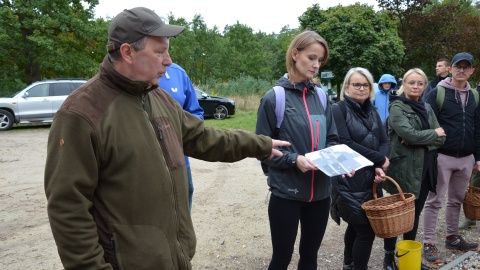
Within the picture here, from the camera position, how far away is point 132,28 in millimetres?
1804

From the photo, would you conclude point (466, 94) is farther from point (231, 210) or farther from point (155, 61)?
point (155, 61)

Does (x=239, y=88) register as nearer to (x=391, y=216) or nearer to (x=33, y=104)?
(x=33, y=104)

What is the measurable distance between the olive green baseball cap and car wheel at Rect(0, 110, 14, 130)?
50.1ft

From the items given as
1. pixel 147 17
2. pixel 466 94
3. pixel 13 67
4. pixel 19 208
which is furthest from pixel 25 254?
pixel 13 67

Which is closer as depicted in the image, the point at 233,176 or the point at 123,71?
the point at 123,71

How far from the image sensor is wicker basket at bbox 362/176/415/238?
3361 millimetres

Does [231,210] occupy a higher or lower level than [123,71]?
lower

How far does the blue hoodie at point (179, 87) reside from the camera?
11.3ft

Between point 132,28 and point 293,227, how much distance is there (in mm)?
1855

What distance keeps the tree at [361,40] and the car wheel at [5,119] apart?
14.1 meters

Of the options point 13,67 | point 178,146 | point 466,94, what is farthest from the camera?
point 13,67

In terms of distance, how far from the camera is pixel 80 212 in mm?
→ 1658

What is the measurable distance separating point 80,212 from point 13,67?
76.1 ft

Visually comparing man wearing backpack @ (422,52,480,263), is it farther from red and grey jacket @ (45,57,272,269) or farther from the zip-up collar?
the zip-up collar
